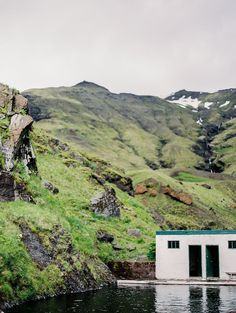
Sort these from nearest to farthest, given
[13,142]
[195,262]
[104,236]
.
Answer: [13,142], [104,236], [195,262]

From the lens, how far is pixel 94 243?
213ft

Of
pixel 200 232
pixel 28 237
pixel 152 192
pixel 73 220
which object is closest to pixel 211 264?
pixel 200 232

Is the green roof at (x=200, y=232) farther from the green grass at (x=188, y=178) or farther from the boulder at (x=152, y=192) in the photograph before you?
the green grass at (x=188, y=178)

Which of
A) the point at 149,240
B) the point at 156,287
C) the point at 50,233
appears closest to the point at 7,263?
the point at 50,233

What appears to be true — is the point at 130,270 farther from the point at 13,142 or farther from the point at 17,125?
the point at 17,125

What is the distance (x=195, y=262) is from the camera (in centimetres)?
7119

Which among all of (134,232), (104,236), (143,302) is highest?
(134,232)

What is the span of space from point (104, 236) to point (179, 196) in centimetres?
6258

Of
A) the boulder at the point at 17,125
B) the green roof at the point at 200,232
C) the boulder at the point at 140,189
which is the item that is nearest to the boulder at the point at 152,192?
the boulder at the point at 140,189

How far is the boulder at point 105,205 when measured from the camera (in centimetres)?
7819

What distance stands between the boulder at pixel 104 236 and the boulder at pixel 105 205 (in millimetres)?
8289

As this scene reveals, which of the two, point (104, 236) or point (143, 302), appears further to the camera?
point (104, 236)

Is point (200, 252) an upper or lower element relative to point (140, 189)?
lower

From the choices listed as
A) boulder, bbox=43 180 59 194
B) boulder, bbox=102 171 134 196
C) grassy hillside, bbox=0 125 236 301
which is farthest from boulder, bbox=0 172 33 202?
boulder, bbox=102 171 134 196
